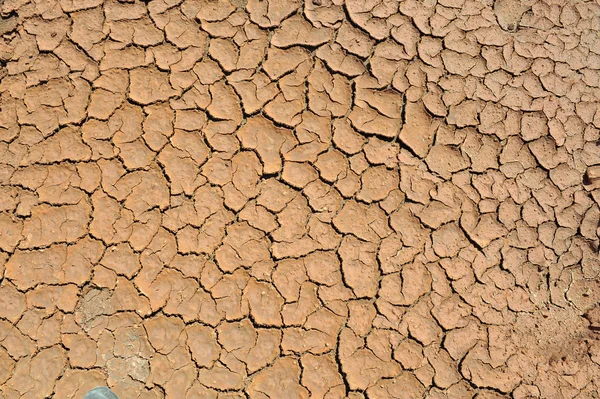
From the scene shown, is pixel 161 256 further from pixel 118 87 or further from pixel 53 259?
pixel 118 87

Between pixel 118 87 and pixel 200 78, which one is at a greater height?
pixel 200 78

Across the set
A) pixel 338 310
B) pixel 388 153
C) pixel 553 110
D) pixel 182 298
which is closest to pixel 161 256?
pixel 182 298

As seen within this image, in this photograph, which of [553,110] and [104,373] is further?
[553,110]

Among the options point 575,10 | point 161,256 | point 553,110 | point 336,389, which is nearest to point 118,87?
point 161,256

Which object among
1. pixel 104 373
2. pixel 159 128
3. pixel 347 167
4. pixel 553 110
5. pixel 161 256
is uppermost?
pixel 553 110

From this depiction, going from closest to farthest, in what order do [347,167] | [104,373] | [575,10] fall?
[104,373]
[347,167]
[575,10]

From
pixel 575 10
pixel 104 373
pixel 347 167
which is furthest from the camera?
pixel 575 10
